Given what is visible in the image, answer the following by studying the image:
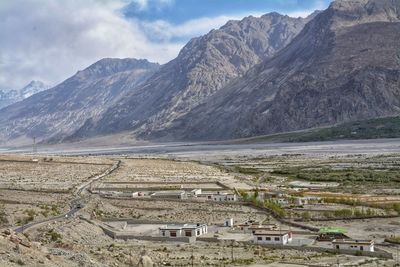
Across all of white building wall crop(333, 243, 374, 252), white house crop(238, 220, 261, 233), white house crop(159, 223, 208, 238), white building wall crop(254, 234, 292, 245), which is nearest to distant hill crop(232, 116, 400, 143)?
white house crop(238, 220, 261, 233)

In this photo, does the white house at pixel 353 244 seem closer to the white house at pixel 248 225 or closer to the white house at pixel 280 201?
the white house at pixel 248 225

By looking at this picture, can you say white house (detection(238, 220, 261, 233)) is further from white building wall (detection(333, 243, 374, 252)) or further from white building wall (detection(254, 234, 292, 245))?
white building wall (detection(333, 243, 374, 252))

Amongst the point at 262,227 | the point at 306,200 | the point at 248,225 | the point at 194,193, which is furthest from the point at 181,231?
the point at 194,193

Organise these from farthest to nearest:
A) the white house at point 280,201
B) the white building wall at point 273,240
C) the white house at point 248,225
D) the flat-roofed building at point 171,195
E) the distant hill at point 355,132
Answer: the distant hill at point 355,132, the flat-roofed building at point 171,195, the white house at point 280,201, the white house at point 248,225, the white building wall at point 273,240

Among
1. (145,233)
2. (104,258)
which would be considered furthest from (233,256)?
(145,233)

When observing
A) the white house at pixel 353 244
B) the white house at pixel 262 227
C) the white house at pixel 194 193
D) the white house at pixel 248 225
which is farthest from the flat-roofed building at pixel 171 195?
the white house at pixel 353 244
